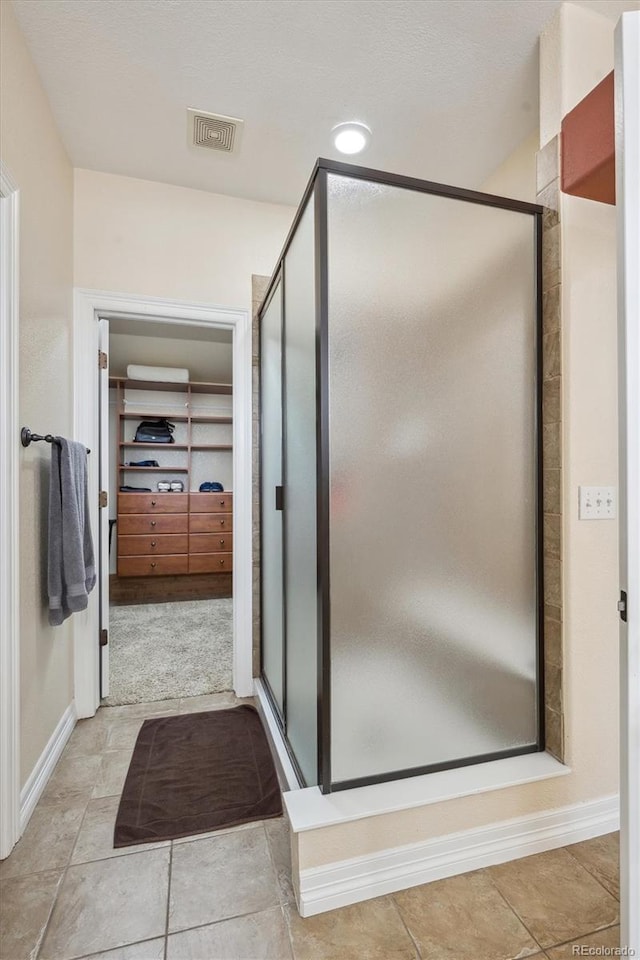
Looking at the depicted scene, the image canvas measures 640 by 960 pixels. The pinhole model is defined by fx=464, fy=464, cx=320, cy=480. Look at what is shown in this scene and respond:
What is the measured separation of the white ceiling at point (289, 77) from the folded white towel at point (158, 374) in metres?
2.70

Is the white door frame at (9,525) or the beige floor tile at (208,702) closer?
the white door frame at (9,525)

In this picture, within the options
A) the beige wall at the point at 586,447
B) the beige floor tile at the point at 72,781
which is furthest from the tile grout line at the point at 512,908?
the beige floor tile at the point at 72,781

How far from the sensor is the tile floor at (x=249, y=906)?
45.4 inches

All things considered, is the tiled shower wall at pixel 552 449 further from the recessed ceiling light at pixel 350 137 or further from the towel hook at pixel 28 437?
the towel hook at pixel 28 437

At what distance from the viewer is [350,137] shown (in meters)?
2.02

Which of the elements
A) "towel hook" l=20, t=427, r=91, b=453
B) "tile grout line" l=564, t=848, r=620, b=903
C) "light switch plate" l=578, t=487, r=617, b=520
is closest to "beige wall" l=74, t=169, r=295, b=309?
"towel hook" l=20, t=427, r=91, b=453

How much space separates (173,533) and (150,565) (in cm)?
38

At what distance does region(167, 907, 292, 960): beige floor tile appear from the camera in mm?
1134

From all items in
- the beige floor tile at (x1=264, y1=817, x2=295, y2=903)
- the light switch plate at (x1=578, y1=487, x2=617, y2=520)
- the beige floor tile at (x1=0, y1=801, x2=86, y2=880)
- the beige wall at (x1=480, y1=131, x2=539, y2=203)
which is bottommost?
the beige floor tile at (x1=264, y1=817, x2=295, y2=903)

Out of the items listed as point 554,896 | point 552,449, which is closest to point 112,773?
point 554,896

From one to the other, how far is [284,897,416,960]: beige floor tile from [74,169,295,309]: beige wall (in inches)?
98.4

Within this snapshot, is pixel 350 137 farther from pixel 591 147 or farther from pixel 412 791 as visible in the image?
pixel 412 791

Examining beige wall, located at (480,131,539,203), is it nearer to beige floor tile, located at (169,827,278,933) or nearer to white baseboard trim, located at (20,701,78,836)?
beige floor tile, located at (169,827,278,933)

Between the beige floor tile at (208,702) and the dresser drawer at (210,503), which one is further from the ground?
the dresser drawer at (210,503)
